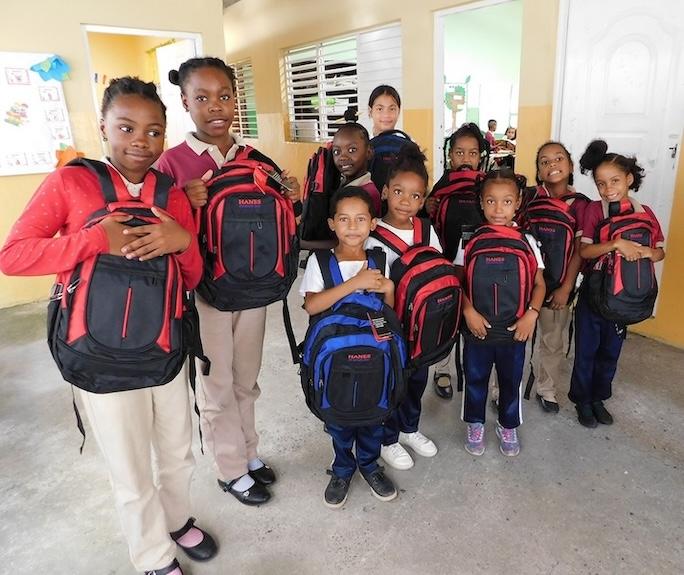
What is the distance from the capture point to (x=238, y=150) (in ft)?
5.31

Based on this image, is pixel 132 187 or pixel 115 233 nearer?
pixel 115 233

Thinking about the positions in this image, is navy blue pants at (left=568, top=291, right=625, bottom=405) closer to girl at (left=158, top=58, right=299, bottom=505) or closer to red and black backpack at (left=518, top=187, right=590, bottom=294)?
red and black backpack at (left=518, top=187, right=590, bottom=294)

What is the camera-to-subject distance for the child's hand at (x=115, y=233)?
1.15m

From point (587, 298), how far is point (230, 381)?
1.54m

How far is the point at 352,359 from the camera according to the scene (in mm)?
1602

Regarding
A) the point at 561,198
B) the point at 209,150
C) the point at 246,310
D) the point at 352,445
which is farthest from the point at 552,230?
the point at 209,150

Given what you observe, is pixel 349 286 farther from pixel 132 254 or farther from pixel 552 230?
pixel 552 230

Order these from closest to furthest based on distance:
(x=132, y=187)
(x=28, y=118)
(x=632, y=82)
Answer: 1. (x=132, y=187)
2. (x=632, y=82)
3. (x=28, y=118)

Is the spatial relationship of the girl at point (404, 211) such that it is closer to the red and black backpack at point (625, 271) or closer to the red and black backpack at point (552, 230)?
the red and black backpack at point (552, 230)

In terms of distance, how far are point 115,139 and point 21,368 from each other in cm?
254

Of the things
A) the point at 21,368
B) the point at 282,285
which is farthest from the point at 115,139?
the point at 21,368

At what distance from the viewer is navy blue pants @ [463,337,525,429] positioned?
6.54 feet

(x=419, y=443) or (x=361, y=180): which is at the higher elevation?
(x=361, y=180)

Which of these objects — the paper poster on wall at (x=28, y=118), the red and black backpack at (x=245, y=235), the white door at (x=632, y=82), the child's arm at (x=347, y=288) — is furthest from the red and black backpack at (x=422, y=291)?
the paper poster on wall at (x=28, y=118)
